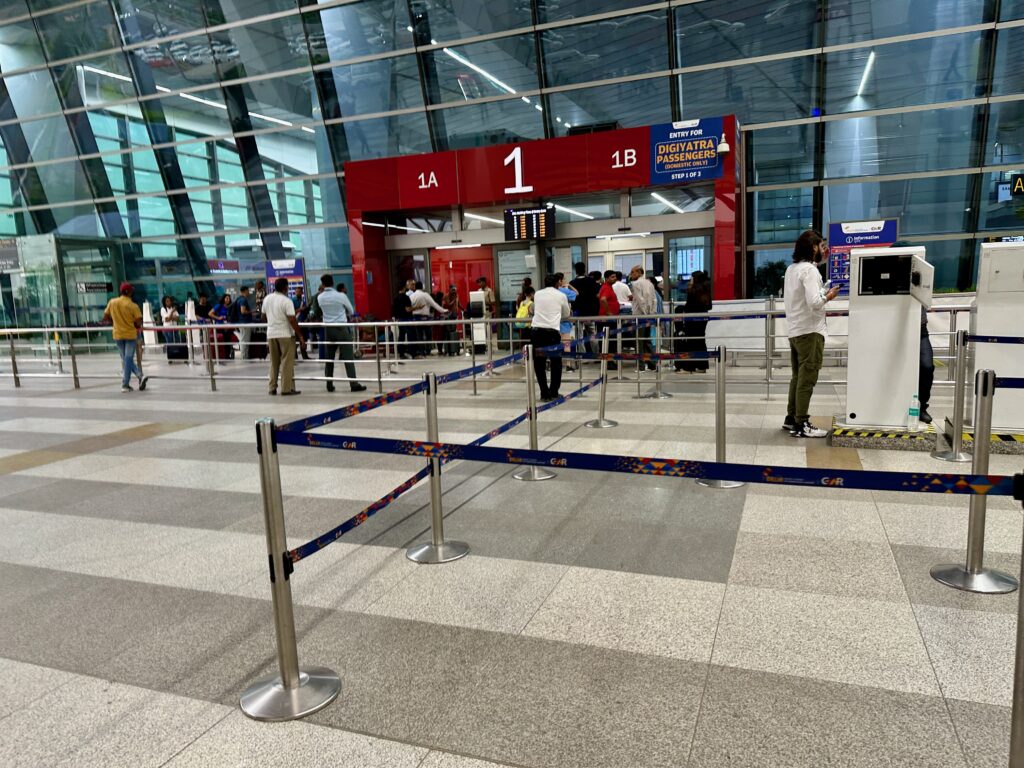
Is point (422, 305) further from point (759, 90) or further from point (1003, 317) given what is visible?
point (1003, 317)

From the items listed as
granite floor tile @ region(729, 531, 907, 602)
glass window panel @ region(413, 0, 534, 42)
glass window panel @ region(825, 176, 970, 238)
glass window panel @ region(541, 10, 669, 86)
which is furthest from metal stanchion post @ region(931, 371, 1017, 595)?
glass window panel @ region(413, 0, 534, 42)

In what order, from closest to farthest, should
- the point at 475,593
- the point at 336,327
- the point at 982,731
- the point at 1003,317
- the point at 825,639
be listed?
1. the point at 982,731
2. the point at 825,639
3. the point at 475,593
4. the point at 1003,317
5. the point at 336,327

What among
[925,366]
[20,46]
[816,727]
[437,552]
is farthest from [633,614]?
[20,46]

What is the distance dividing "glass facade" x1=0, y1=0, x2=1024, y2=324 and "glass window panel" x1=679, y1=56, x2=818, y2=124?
4 cm

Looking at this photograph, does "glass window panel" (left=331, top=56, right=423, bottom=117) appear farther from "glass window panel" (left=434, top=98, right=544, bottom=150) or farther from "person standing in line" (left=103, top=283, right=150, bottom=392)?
"person standing in line" (left=103, top=283, right=150, bottom=392)

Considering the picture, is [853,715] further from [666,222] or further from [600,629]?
[666,222]

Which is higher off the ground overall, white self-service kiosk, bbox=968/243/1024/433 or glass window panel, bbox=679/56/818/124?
glass window panel, bbox=679/56/818/124

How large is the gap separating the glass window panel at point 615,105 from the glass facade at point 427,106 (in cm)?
4

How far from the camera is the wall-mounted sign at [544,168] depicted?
13832mm

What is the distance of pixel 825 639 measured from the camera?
303 cm

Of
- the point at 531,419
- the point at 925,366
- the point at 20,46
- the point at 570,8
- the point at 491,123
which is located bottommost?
the point at 531,419

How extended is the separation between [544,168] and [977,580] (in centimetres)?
1309

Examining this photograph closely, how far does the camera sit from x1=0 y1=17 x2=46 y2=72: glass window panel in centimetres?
2273

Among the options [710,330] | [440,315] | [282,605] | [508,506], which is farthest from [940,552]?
[440,315]
